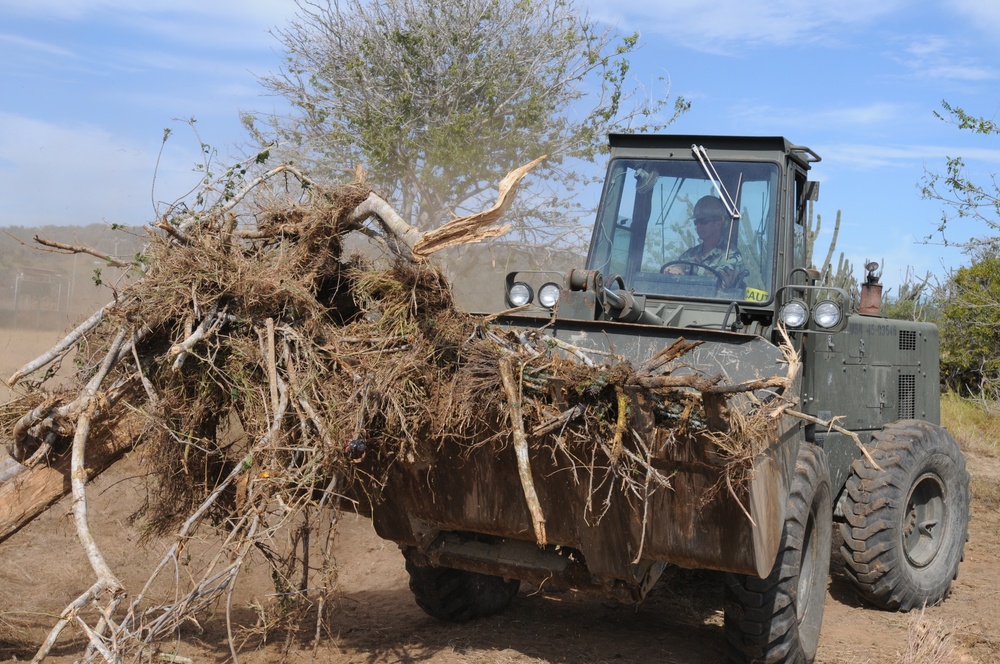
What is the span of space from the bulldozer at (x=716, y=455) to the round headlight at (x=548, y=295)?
11 mm

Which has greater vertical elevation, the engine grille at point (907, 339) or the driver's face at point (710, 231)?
the driver's face at point (710, 231)

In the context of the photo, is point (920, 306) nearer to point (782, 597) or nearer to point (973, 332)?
point (973, 332)

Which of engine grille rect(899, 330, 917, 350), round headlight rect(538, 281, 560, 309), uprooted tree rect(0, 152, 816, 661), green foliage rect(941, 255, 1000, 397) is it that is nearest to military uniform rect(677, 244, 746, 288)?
round headlight rect(538, 281, 560, 309)

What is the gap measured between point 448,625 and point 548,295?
2.22 m

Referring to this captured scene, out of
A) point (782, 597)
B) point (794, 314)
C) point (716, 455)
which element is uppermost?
point (794, 314)

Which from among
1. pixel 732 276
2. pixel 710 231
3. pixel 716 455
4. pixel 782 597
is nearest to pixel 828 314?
pixel 732 276

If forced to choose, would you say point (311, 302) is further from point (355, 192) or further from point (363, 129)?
point (363, 129)

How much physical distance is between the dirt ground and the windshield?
212 cm

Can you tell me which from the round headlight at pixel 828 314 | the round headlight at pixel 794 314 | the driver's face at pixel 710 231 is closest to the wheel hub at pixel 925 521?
the round headlight at pixel 828 314

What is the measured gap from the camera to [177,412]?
4.43m

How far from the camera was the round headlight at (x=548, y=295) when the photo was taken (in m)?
5.46

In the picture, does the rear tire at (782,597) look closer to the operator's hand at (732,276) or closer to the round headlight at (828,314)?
the round headlight at (828,314)

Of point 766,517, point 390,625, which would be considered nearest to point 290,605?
point 390,625

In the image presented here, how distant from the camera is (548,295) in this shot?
216 inches
